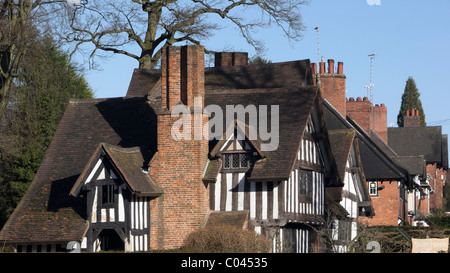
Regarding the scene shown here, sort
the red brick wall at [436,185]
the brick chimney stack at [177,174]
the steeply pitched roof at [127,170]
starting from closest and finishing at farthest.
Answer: the steeply pitched roof at [127,170]
the brick chimney stack at [177,174]
the red brick wall at [436,185]

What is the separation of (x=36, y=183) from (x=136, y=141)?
360 centimetres

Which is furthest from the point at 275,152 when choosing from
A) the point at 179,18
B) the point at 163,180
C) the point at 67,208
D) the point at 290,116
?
the point at 179,18

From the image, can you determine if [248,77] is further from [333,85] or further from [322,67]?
[333,85]

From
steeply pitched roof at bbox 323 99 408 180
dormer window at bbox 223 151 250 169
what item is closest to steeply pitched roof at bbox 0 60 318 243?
dormer window at bbox 223 151 250 169

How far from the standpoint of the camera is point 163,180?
81.4ft

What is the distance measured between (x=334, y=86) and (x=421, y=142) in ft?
86.7

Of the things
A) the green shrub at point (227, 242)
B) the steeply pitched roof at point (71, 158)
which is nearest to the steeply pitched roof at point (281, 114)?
the steeply pitched roof at point (71, 158)

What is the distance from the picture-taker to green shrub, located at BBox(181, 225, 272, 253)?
65.3 feet

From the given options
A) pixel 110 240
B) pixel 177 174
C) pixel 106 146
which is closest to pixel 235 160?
pixel 177 174

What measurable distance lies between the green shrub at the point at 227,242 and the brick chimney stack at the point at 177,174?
3.06 meters

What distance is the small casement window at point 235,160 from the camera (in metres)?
25.4

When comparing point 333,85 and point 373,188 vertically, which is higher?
point 333,85

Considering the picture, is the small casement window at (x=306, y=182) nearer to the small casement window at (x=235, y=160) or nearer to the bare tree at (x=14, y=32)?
the small casement window at (x=235, y=160)

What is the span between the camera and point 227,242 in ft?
66.0
